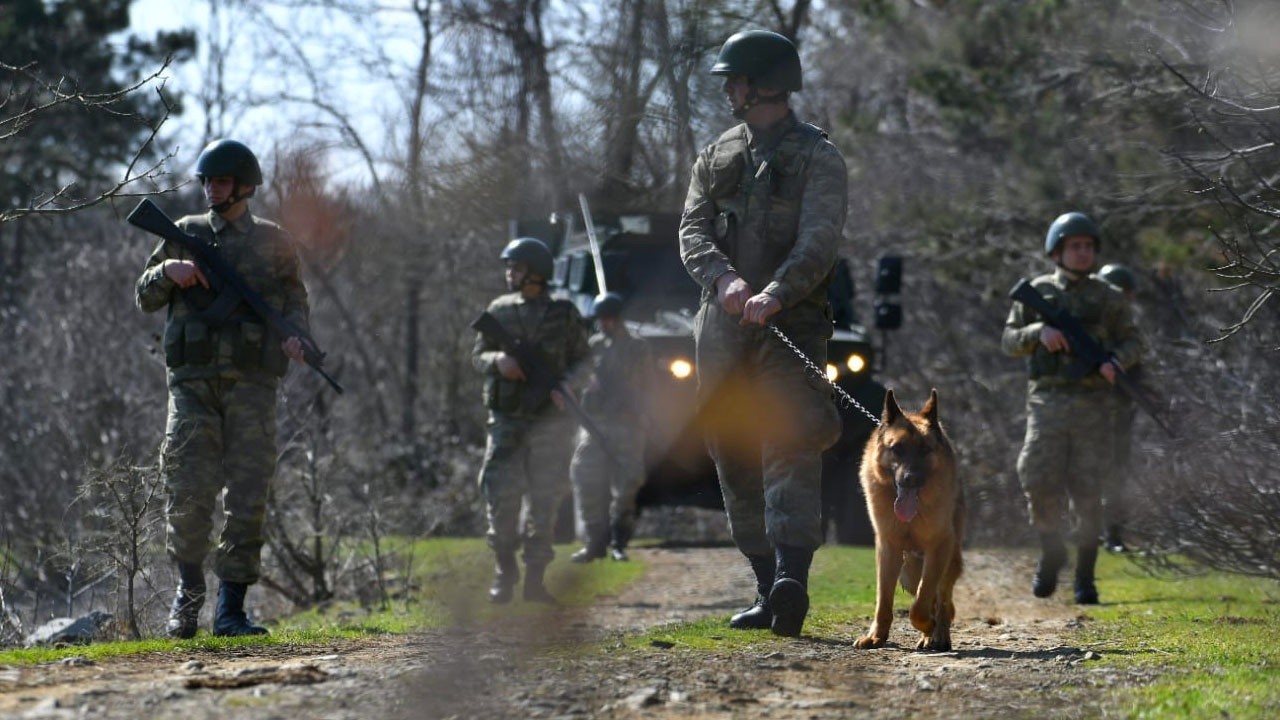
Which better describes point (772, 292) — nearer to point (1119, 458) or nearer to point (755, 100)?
point (755, 100)

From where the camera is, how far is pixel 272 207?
21.0 meters

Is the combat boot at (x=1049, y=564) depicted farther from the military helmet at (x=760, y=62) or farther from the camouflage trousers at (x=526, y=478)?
the military helmet at (x=760, y=62)

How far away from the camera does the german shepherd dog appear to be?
290 inches

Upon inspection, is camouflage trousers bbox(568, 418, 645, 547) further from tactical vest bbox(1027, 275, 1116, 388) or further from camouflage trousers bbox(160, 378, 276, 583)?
camouflage trousers bbox(160, 378, 276, 583)

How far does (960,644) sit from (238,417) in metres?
3.50

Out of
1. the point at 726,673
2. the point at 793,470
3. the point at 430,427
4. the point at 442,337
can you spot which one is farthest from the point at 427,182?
the point at 726,673

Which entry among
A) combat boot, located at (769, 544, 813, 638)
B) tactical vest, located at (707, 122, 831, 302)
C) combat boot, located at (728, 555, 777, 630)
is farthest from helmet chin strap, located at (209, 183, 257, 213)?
combat boot, located at (769, 544, 813, 638)

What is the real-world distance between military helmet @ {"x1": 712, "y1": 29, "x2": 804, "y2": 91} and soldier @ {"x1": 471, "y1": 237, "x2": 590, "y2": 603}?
4118 millimetres

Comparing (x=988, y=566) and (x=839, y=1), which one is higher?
(x=839, y=1)

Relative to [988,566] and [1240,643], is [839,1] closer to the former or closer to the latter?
[988,566]

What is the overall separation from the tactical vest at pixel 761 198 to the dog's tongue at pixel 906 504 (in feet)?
3.28

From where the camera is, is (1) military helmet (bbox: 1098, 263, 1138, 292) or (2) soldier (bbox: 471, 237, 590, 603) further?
(1) military helmet (bbox: 1098, 263, 1138, 292)

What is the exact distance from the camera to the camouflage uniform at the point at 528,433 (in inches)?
459

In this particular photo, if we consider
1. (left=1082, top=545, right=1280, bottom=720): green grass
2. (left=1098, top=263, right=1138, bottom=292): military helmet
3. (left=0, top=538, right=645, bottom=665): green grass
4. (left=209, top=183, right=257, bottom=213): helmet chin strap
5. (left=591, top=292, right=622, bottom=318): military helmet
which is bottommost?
(left=1082, top=545, right=1280, bottom=720): green grass
